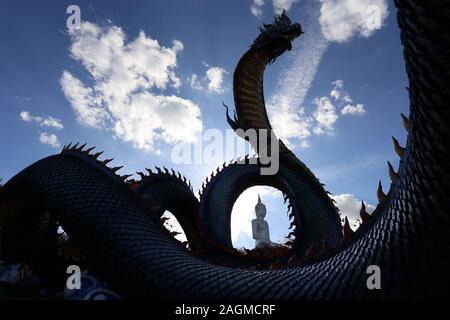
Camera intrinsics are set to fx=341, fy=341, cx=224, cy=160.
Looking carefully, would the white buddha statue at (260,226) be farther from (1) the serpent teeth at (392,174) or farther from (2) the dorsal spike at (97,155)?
(1) the serpent teeth at (392,174)

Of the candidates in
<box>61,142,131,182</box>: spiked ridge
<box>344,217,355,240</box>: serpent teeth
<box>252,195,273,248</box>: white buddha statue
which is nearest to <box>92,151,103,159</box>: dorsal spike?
<box>61,142,131,182</box>: spiked ridge

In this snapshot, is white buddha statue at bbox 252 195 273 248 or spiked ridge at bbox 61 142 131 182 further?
white buddha statue at bbox 252 195 273 248

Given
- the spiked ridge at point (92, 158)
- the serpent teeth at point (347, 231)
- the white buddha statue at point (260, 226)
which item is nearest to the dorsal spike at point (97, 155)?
the spiked ridge at point (92, 158)

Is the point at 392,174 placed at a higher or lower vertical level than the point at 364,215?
higher

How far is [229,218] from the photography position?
4.78 metres

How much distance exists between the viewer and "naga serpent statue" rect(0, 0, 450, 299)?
49.4 inches

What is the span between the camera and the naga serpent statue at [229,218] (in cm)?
126

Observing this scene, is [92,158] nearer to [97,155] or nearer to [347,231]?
[97,155]

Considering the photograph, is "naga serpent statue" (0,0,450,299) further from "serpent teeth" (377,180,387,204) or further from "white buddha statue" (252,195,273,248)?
"white buddha statue" (252,195,273,248)

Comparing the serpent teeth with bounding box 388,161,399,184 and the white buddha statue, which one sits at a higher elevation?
the white buddha statue

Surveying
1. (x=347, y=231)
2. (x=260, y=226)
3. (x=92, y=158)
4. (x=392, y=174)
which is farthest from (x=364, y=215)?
(x=260, y=226)
